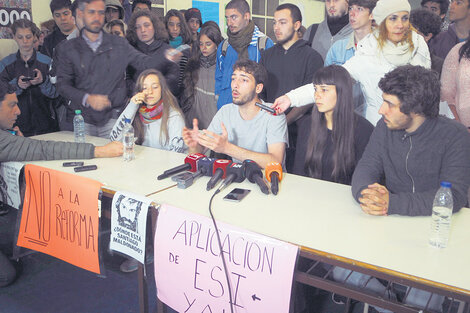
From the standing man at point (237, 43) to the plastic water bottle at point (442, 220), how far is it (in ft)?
6.71

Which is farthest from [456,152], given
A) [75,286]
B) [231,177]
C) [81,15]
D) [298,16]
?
[81,15]

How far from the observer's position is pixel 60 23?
3.61 metres

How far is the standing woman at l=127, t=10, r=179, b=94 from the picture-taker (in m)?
3.29

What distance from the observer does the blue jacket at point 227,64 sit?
3145mm

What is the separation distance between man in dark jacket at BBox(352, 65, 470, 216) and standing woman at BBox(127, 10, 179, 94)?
→ 2.02m

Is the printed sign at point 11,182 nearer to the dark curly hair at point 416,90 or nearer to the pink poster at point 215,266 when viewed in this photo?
the pink poster at point 215,266

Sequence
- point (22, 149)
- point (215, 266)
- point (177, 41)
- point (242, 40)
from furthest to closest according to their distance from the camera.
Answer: point (177, 41), point (242, 40), point (22, 149), point (215, 266)

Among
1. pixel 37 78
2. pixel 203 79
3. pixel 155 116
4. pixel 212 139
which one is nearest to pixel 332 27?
pixel 203 79

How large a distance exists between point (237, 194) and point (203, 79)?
1.99 m

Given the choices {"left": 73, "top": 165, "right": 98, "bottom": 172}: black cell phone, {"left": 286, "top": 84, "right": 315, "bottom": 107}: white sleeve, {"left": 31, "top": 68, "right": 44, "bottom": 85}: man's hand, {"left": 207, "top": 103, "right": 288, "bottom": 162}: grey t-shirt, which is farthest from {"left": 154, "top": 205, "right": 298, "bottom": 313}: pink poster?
{"left": 31, "top": 68, "right": 44, "bottom": 85}: man's hand

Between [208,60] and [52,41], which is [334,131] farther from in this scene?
[52,41]

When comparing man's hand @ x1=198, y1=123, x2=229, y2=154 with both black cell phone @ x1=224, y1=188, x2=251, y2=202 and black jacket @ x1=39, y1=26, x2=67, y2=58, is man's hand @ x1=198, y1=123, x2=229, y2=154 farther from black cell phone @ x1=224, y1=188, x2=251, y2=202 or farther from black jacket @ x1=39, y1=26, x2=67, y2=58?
black jacket @ x1=39, y1=26, x2=67, y2=58

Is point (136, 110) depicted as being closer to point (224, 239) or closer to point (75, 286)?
point (75, 286)

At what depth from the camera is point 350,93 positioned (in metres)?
2.06
